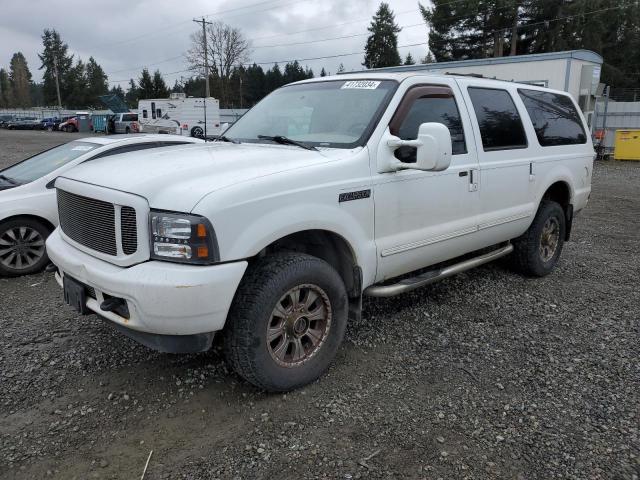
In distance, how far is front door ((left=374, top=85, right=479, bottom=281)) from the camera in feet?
12.0

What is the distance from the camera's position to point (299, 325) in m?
3.27

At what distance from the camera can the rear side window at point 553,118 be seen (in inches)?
205

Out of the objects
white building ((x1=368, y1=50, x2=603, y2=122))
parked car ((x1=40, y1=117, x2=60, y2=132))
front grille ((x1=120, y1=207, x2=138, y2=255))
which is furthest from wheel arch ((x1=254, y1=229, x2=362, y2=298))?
parked car ((x1=40, y1=117, x2=60, y2=132))

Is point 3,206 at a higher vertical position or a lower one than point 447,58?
lower

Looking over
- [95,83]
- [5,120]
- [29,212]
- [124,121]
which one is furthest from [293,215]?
[95,83]

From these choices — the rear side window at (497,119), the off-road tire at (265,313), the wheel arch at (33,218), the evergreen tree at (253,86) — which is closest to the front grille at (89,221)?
the off-road tire at (265,313)

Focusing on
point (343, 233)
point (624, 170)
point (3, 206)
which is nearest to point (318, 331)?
point (343, 233)

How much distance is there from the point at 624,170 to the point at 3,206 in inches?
679

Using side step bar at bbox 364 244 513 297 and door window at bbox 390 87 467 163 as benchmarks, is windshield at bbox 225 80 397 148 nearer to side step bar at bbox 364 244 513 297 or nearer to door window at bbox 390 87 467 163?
door window at bbox 390 87 467 163

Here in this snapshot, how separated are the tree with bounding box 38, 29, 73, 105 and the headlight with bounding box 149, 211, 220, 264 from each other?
10001cm

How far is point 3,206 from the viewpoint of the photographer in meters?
5.43

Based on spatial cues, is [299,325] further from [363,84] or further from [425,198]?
[363,84]

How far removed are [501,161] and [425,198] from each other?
3.74 ft

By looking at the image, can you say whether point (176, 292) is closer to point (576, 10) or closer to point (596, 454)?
point (596, 454)
